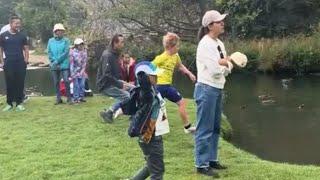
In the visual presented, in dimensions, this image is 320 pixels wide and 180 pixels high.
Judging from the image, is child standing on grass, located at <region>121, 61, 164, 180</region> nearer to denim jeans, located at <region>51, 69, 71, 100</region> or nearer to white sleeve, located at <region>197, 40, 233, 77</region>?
white sleeve, located at <region>197, 40, 233, 77</region>

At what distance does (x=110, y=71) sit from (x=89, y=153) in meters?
2.20

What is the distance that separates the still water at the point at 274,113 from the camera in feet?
40.1

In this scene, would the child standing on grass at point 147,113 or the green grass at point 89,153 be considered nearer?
the child standing on grass at point 147,113

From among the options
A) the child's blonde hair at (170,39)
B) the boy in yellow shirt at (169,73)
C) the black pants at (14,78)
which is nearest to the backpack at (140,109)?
the child's blonde hair at (170,39)

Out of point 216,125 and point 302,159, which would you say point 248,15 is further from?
point 216,125

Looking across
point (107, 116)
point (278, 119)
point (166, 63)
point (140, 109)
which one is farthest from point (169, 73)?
point (278, 119)

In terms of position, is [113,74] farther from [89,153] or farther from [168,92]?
[89,153]

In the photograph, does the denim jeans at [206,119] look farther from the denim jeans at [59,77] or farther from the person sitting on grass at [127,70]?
the denim jeans at [59,77]


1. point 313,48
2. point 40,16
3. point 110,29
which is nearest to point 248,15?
point 313,48

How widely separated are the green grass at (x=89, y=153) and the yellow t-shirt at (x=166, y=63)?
1015 millimetres

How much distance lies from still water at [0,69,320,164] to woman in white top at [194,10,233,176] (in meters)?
3.95

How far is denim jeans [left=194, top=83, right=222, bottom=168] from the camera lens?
7.38m

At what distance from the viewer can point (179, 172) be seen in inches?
306

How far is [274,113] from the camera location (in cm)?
1756
